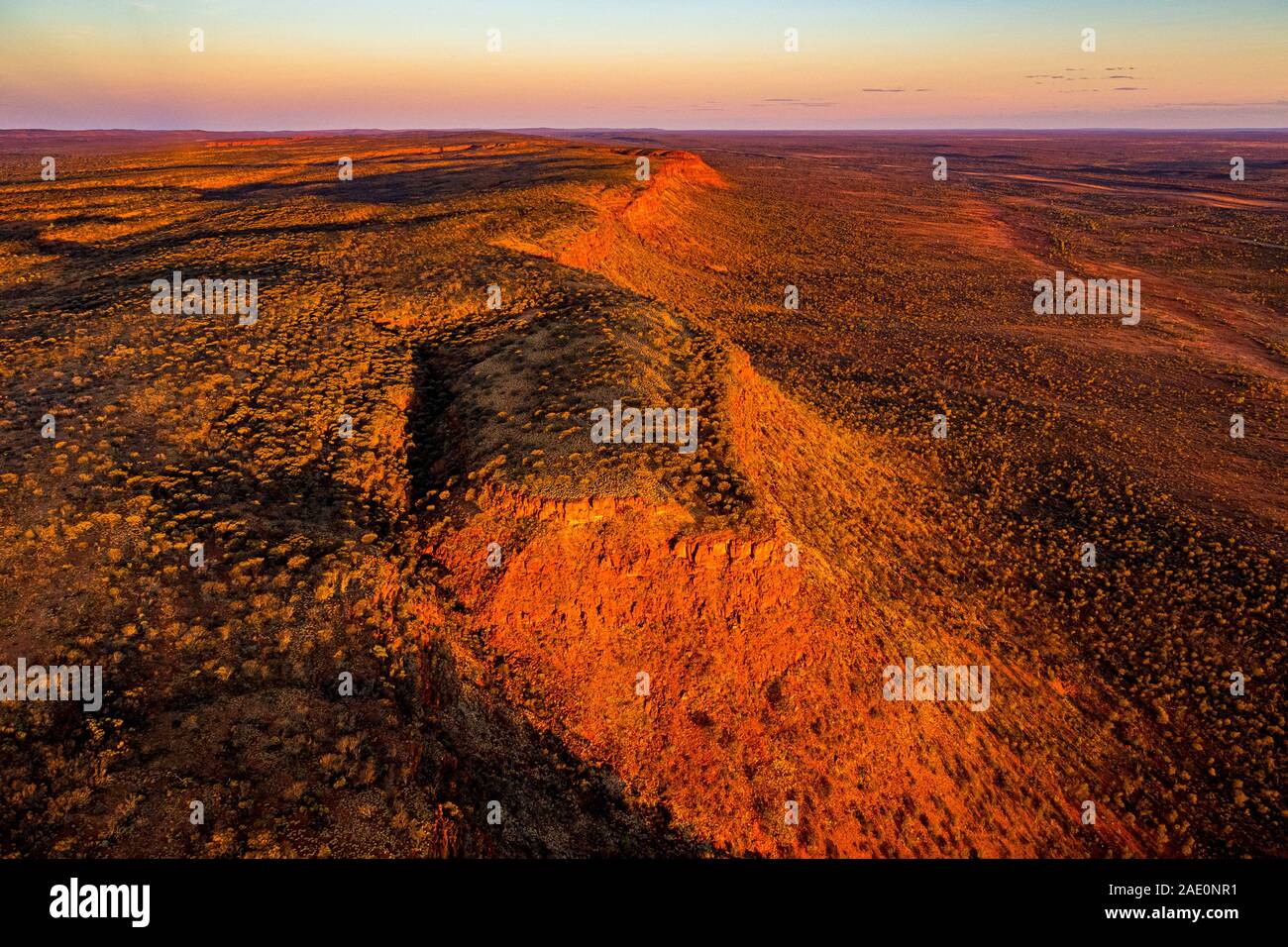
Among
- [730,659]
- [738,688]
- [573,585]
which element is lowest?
[738,688]

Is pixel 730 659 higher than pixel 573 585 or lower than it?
lower

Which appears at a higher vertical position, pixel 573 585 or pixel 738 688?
pixel 573 585

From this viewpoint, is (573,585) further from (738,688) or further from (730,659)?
(738,688)

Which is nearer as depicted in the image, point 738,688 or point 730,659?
point 738,688

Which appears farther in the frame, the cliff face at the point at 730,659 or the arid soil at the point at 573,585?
the cliff face at the point at 730,659

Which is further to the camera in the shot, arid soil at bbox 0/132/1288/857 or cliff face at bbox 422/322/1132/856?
cliff face at bbox 422/322/1132/856

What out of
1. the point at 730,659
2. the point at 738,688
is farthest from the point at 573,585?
the point at 738,688

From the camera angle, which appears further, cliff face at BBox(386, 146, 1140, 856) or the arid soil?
cliff face at BBox(386, 146, 1140, 856)
